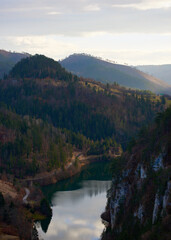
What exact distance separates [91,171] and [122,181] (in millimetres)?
55936

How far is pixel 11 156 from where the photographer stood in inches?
4267

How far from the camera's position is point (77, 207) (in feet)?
257

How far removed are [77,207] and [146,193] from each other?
3133 cm

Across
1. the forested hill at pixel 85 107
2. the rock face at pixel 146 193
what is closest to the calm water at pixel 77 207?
the rock face at pixel 146 193

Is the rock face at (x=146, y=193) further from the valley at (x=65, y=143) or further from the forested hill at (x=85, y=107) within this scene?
the forested hill at (x=85, y=107)

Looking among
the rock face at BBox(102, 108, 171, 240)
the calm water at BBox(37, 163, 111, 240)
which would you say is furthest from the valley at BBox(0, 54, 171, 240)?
the calm water at BBox(37, 163, 111, 240)

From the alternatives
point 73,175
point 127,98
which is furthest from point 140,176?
point 127,98

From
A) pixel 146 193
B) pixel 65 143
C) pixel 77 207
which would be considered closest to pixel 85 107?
pixel 65 143

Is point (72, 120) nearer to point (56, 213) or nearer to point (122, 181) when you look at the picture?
point (56, 213)

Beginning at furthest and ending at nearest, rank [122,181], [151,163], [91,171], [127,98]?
[127,98]
[91,171]
[122,181]
[151,163]

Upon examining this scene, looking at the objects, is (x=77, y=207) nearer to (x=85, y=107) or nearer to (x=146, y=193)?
(x=146, y=193)

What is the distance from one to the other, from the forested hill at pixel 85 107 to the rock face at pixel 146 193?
9728cm

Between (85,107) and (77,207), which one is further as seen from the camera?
(85,107)

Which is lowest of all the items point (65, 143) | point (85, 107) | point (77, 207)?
point (77, 207)
